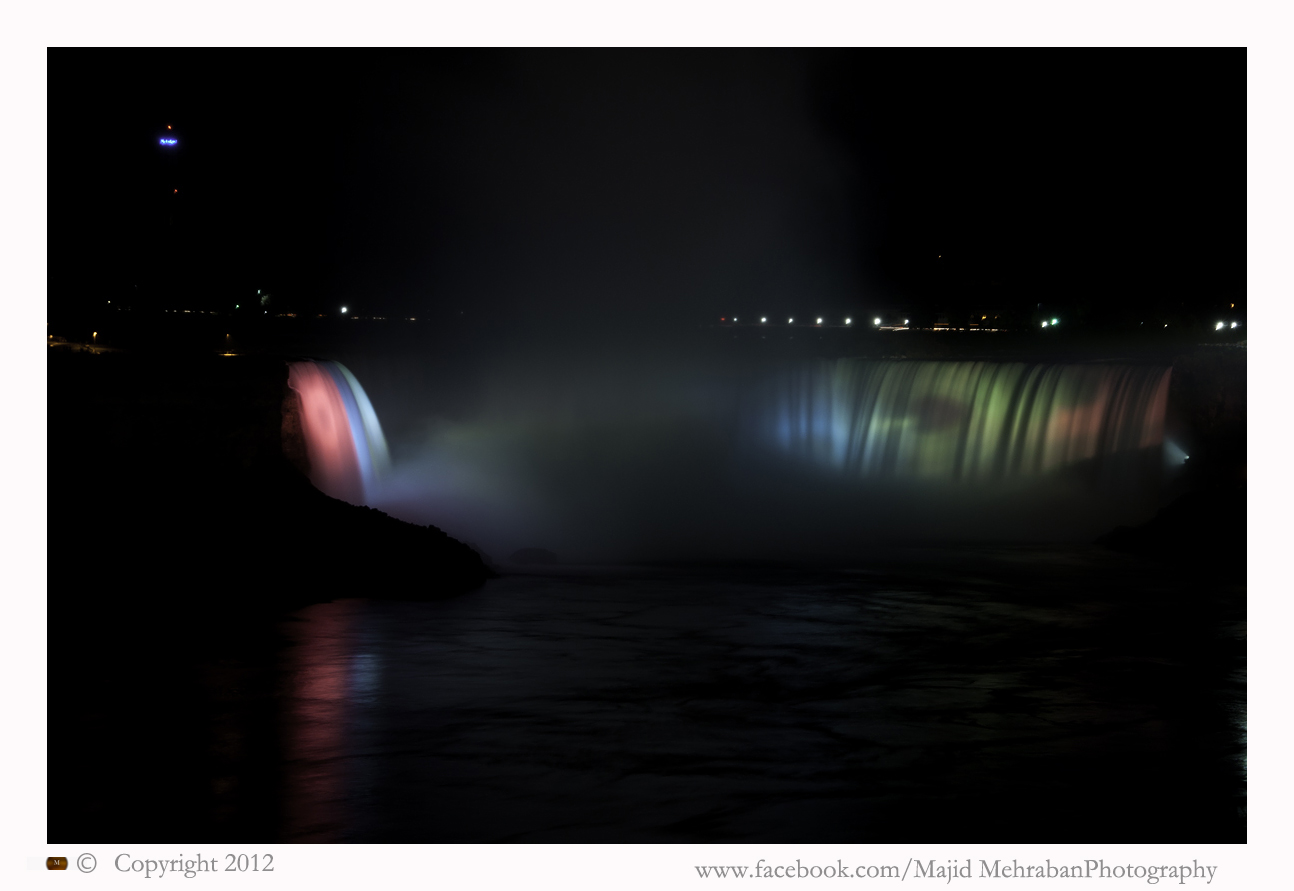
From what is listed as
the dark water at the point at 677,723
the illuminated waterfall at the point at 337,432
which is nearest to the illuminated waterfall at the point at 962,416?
the dark water at the point at 677,723

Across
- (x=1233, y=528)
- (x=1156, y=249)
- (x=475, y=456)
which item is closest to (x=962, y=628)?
(x=1233, y=528)

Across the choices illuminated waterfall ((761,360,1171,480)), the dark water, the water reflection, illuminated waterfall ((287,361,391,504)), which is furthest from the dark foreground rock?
illuminated waterfall ((287,361,391,504))

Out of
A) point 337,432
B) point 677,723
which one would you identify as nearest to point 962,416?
point 337,432

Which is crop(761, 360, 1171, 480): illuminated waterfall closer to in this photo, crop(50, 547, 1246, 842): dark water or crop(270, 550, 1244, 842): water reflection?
crop(270, 550, 1244, 842): water reflection

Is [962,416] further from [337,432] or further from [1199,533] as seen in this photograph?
[337,432]

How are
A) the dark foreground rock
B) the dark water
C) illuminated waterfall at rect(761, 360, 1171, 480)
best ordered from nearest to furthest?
the dark water, the dark foreground rock, illuminated waterfall at rect(761, 360, 1171, 480)

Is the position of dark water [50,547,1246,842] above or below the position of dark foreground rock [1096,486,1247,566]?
below

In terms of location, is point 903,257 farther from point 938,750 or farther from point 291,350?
point 938,750
